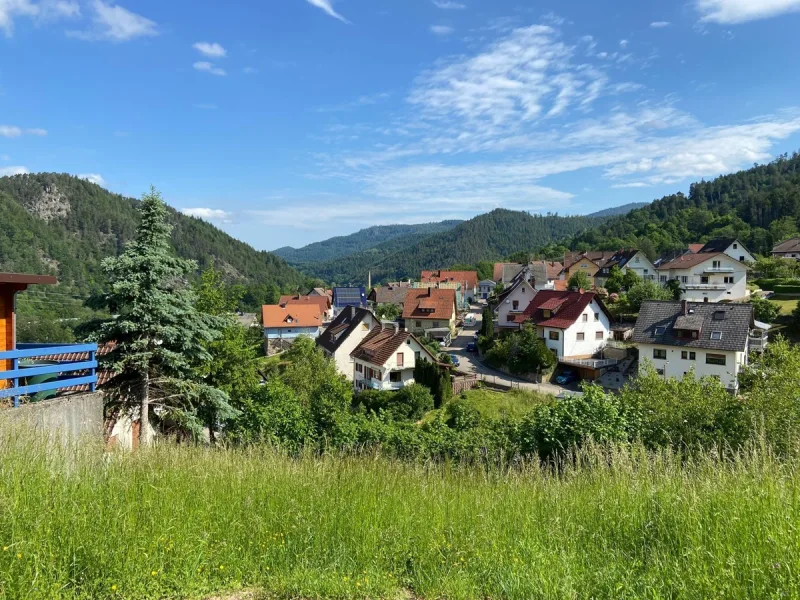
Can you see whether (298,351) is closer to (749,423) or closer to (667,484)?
(749,423)

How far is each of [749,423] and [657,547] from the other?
8.36 meters

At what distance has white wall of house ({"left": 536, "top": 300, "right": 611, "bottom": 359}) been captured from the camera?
4000 centimetres

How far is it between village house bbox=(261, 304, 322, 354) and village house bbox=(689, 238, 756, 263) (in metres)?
56.4

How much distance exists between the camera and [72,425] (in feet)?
26.7

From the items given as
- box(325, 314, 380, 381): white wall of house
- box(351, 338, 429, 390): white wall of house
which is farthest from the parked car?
box(325, 314, 380, 381): white wall of house

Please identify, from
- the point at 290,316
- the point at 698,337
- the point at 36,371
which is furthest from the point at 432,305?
the point at 36,371

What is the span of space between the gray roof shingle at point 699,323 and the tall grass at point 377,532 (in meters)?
31.0

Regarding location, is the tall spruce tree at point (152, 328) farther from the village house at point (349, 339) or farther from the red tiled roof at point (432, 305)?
the red tiled roof at point (432, 305)

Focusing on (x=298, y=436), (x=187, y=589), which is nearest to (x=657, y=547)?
(x=187, y=589)

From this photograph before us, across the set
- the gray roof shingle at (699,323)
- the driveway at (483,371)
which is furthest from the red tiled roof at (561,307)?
the driveway at (483,371)

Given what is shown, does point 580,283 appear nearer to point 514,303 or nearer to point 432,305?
point 514,303

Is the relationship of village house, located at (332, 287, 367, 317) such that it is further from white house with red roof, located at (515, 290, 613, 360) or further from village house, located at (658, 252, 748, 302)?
village house, located at (658, 252, 748, 302)

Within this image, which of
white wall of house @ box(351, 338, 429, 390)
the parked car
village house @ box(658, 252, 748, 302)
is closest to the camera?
white wall of house @ box(351, 338, 429, 390)

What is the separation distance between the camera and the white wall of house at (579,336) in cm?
4000
